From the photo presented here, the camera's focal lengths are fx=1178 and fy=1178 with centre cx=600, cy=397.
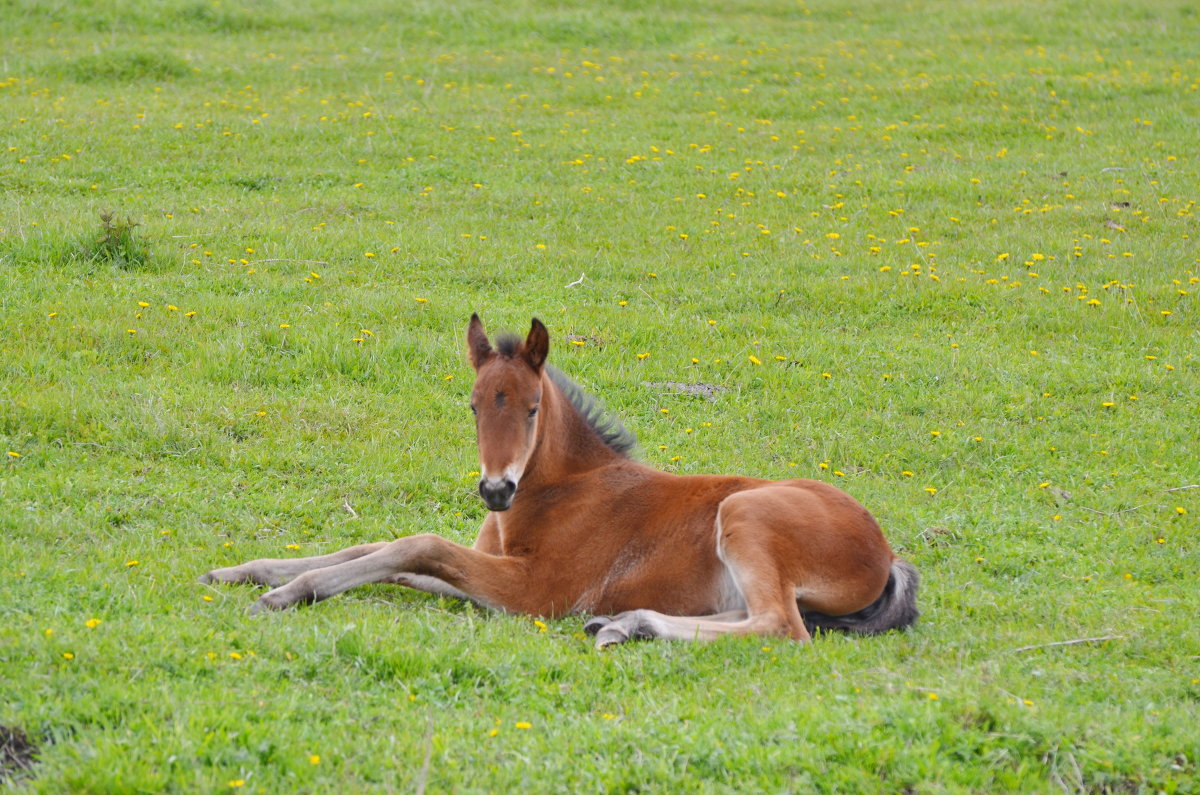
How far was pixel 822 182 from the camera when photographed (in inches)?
683

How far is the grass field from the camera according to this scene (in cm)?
464

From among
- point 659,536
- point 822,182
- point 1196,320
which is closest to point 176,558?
point 659,536

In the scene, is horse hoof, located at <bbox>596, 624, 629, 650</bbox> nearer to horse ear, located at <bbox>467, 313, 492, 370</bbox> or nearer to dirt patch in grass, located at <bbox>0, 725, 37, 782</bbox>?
horse ear, located at <bbox>467, 313, 492, 370</bbox>

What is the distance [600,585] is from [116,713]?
2.80 m

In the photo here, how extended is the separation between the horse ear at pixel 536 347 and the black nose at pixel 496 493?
914 mm

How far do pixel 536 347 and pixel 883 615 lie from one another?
241cm

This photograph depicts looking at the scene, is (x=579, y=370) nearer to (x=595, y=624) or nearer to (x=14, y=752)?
(x=595, y=624)

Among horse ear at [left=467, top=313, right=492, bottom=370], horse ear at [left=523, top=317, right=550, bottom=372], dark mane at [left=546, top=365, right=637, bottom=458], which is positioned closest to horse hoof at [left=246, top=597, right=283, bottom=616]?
horse ear at [left=467, top=313, right=492, bottom=370]

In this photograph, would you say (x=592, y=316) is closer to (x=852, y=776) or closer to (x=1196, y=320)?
(x=1196, y=320)

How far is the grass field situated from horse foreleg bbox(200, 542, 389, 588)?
26 cm

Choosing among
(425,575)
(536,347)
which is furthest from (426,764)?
(536,347)

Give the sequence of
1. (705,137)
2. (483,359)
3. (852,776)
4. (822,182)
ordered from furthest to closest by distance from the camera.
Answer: (705,137) < (822,182) < (483,359) < (852,776)

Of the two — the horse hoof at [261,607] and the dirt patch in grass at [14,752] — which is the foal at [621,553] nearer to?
the horse hoof at [261,607]

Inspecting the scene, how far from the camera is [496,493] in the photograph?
5.91m
